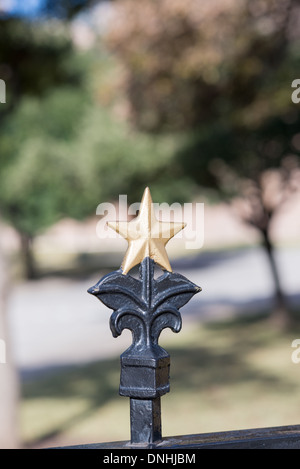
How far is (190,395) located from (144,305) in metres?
6.88

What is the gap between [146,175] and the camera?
15242mm

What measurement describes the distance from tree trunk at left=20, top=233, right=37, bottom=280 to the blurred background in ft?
15.1

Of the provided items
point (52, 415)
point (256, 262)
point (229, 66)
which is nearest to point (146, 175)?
point (229, 66)

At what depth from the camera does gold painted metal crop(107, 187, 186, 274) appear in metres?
1.47

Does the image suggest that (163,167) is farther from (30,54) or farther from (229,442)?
(229,442)

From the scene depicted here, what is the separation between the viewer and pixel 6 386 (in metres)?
6.65

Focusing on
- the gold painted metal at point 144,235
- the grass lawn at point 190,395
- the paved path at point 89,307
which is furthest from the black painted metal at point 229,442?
the paved path at point 89,307

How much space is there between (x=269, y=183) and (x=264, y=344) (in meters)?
3.52

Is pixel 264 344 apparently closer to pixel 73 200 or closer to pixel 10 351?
pixel 10 351

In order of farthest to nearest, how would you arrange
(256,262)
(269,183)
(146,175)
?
1. (256,262)
2. (146,175)
3. (269,183)

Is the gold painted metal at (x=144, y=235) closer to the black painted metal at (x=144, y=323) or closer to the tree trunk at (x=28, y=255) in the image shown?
the black painted metal at (x=144, y=323)

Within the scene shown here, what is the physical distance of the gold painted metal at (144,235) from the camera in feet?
4.81

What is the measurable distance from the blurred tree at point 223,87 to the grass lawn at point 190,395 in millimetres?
2849
